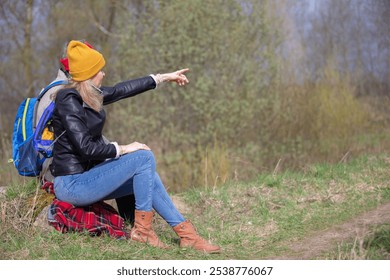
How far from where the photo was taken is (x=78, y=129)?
13.8 feet

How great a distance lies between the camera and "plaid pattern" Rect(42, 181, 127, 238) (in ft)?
14.6

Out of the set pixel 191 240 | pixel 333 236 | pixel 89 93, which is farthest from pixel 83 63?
pixel 333 236

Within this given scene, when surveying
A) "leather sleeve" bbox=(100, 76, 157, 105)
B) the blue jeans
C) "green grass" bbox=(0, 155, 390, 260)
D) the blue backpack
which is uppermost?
"leather sleeve" bbox=(100, 76, 157, 105)

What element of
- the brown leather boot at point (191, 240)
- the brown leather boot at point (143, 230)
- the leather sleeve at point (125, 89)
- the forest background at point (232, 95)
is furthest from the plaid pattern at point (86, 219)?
the forest background at point (232, 95)

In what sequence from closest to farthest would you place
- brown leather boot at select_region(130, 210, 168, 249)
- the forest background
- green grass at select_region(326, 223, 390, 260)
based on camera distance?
green grass at select_region(326, 223, 390, 260), brown leather boot at select_region(130, 210, 168, 249), the forest background

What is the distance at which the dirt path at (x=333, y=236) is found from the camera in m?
4.37

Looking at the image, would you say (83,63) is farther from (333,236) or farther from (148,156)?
(333,236)

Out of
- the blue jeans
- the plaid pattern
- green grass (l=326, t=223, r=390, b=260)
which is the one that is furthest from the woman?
green grass (l=326, t=223, r=390, b=260)

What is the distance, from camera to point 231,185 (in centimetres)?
654

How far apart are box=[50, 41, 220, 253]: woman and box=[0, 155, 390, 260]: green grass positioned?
24 cm

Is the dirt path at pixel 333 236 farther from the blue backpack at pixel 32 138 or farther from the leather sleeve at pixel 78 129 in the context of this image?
the blue backpack at pixel 32 138

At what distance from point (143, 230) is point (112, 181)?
452 millimetres

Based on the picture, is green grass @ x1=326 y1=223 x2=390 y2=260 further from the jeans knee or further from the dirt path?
the jeans knee

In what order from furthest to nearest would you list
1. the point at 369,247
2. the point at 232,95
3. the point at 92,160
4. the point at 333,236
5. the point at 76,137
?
1. the point at 232,95
2. the point at 333,236
3. the point at 92,160
4. the point at 76,137
5. the point at 369,247
